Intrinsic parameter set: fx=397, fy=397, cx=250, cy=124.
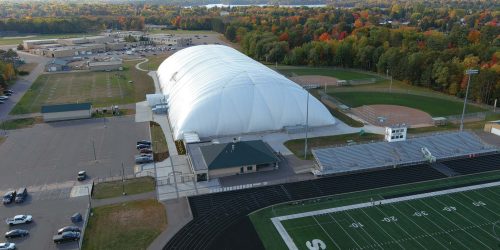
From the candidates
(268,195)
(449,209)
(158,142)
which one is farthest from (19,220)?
(449,209)

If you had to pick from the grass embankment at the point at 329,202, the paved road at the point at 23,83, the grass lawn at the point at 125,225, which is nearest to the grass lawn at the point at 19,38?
the paved road at the point at 23,83

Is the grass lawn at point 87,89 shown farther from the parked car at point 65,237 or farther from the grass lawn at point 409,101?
the parked car at point 65,237

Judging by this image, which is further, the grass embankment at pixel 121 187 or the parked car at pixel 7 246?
the grass embankment at pixel 121 187

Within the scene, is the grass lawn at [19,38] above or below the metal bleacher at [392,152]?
above

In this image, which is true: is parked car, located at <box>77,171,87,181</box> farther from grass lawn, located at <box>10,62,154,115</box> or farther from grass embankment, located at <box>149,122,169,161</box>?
grass lawn, located at <box>10,62,154,115</box>

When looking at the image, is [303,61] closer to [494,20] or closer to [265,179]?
[265,179]

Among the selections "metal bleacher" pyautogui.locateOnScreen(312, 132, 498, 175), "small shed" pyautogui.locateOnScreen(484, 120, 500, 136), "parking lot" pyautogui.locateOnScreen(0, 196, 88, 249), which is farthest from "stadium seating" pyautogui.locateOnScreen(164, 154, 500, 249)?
"parking lot" pyautogui.locateOnScreen(0, 196, 88, 249)

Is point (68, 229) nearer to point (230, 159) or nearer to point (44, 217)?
point (44, 217)

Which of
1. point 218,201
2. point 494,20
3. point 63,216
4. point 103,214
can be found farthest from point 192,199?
point 494,20
